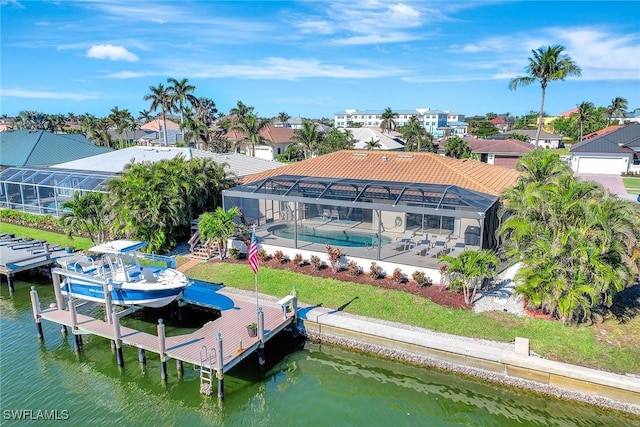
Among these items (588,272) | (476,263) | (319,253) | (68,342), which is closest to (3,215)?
(68,342)

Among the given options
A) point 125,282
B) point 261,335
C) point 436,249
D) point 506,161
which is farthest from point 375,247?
point 506,161

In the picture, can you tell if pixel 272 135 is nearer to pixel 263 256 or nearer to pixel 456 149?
pixel 456 149

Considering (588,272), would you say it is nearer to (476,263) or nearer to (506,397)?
(476,263)

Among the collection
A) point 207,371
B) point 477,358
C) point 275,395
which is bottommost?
point 275,395

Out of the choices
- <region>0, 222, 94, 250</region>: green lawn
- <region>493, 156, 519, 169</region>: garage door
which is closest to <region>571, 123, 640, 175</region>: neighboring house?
<region>493, 156, 519, 169</region>: garage door

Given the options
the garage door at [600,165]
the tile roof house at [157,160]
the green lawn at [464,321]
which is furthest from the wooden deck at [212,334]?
the garage door at [600,165]
